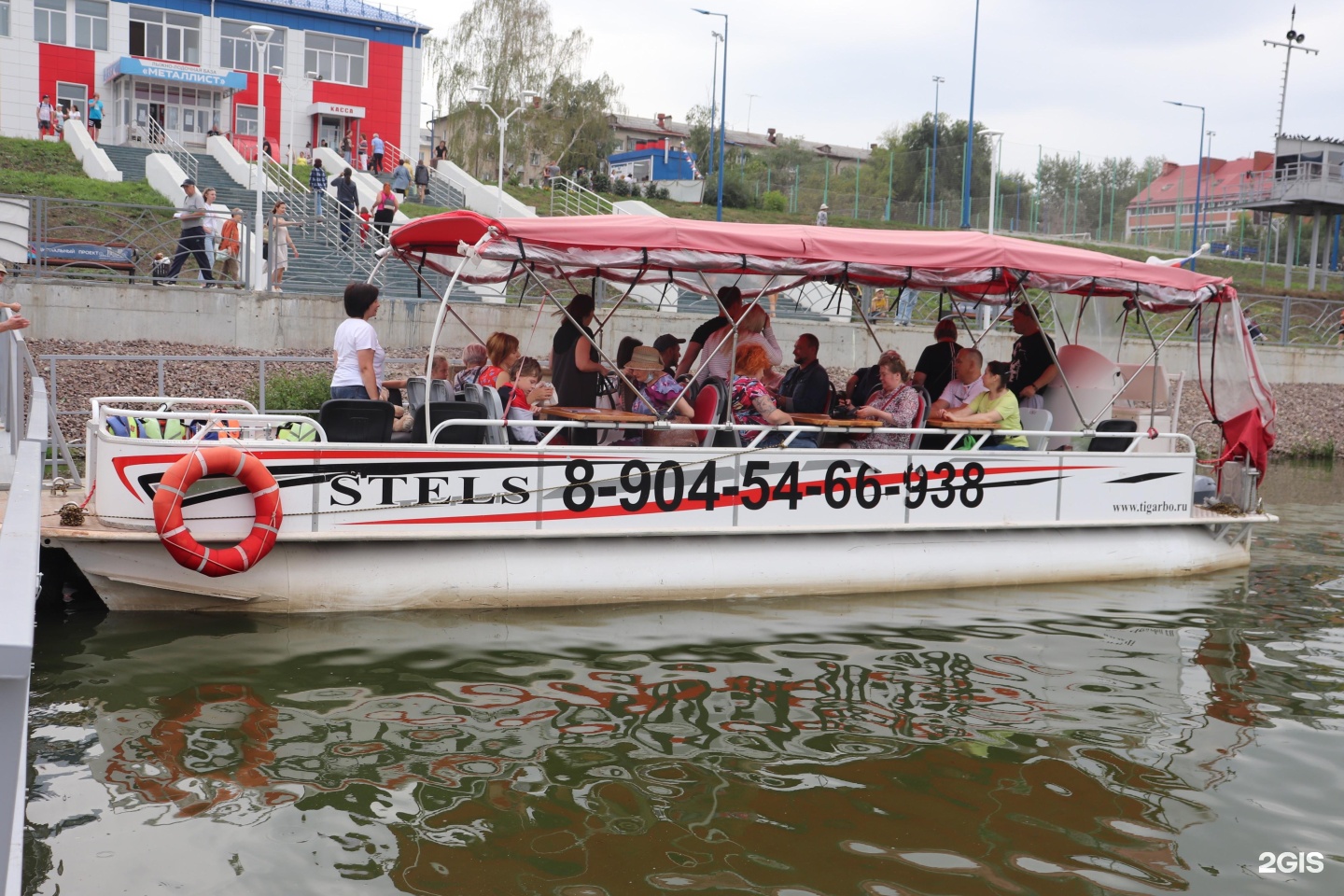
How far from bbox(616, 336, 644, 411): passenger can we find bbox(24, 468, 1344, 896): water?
211 centimetres

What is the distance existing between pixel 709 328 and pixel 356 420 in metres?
3.73

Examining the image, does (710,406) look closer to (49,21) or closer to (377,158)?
(377,158)

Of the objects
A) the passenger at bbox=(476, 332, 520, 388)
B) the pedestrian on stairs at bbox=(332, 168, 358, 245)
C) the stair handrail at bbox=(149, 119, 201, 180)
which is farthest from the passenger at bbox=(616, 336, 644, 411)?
the stair handrail at bbox=(149, 119, 201, 180)

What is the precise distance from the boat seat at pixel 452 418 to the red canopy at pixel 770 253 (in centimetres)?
109

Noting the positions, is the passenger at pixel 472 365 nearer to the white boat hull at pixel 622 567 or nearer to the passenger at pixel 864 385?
the white boat hull at pixel 622 567

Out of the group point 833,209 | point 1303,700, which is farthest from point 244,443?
point 833,209

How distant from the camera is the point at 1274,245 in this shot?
56.6 meters

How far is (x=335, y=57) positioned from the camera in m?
48.8

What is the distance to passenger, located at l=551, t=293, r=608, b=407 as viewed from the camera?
30.5 ft

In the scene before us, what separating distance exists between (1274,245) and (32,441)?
60.4 meters

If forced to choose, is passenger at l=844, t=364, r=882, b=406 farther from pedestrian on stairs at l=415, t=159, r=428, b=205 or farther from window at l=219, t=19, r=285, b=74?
window at l=219, t=19, r=285, b=74

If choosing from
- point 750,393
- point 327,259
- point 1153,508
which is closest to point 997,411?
point 1153,508

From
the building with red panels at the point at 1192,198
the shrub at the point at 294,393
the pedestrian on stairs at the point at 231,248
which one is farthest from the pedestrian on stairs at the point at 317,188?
the building with red panels at the point at 1192,198

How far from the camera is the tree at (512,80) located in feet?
166
